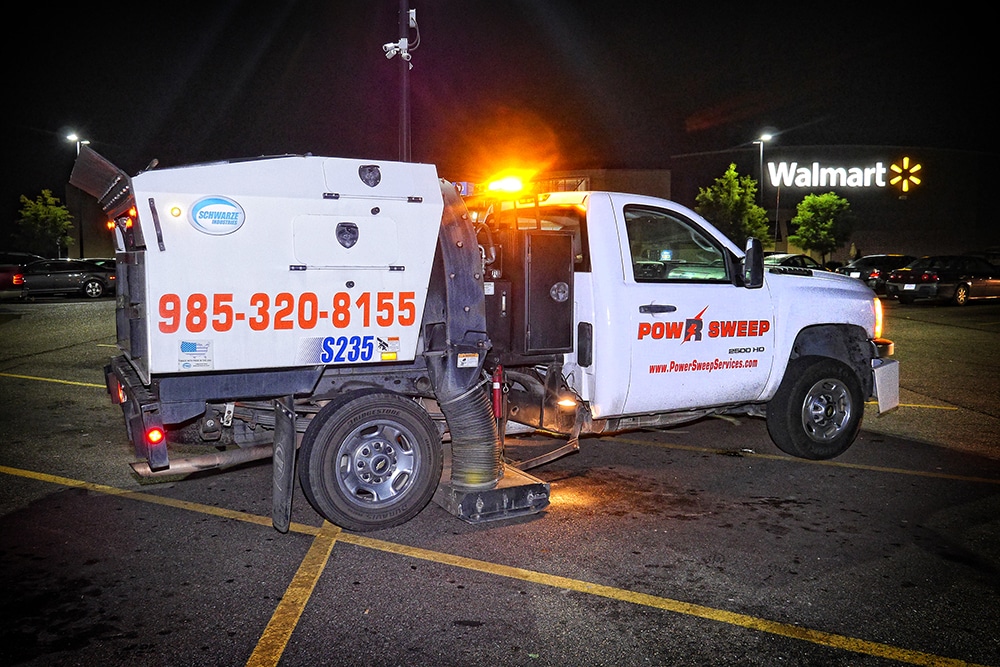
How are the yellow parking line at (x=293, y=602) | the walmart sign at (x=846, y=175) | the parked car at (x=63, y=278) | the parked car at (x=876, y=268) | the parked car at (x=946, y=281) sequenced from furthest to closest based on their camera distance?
the walmart sign at (x=846, y=175)
the parked car at (x=876, y=268)
the parked car at (x=63, y=278)
the parked car at (x=946, y=281)
the yellow parking line at (x=293, y=602)

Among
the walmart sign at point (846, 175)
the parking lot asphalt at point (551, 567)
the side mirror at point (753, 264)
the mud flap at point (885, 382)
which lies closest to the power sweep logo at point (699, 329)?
the side mirror at point (753, 264)

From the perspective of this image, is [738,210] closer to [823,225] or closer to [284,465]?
[823,225]

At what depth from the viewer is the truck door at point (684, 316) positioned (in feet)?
20.5

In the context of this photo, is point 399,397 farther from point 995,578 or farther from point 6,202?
point 6,202

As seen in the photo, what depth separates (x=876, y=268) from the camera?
3053 centimetres

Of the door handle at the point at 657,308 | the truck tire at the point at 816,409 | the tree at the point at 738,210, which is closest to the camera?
the door handle at the point at 657,308

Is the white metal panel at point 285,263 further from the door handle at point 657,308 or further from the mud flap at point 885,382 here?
the mud flap at point 885,382

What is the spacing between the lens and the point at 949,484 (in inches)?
265

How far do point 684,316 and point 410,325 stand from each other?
7.33 feet

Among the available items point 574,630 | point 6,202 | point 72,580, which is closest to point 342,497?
point 72,580

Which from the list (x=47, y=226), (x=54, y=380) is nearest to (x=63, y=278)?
(x=54, y=380)

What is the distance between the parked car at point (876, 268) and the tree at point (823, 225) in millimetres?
15698

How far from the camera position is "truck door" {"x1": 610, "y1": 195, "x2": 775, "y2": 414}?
6.25 m

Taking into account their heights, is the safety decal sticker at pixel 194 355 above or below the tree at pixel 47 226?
below
